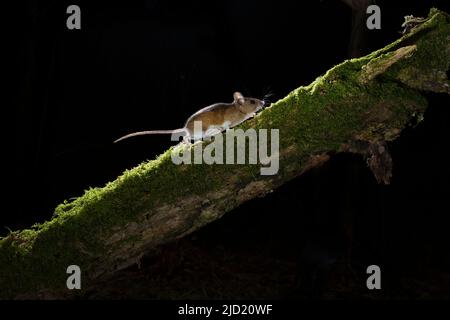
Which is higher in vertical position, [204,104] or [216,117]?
[204,104]

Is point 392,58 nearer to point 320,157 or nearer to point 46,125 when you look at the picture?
point 320,157

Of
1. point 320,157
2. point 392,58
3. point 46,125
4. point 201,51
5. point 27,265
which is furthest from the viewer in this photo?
point 201,51

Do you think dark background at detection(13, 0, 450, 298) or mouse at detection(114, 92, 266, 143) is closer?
mouse at detection(114, 92, 266, 143)

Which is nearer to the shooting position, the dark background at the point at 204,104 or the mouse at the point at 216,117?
the mouse at the point at 216,117

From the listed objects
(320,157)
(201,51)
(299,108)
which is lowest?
(320,157)

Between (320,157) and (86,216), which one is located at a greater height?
(320,157)

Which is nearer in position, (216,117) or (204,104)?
(216,117)
